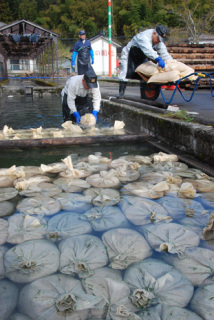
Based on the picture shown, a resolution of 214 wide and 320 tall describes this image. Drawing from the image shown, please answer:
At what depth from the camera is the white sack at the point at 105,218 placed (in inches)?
73.2

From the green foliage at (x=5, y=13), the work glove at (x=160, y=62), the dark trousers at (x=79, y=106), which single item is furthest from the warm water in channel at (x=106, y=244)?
the green foliage at (x=5, y=13)

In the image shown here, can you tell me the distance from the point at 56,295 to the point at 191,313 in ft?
1.92

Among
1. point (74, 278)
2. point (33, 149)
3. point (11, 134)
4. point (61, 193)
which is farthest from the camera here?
point (11, 134)

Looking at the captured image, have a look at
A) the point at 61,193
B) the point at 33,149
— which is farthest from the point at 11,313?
the point at 33,149

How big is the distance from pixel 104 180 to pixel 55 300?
1.40 m

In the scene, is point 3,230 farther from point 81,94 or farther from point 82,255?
point 81,94

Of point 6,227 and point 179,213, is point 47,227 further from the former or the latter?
point 179,213

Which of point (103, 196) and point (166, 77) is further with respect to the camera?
point (166, 77)

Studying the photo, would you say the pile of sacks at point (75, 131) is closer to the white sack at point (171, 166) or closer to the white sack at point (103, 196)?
the white sack at point (171, 166)

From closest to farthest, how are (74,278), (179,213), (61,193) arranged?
(74,278) → (179,213) → (61,193)

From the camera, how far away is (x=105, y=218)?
1.93 metres

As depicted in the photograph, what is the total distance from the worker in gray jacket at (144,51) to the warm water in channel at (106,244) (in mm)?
2468

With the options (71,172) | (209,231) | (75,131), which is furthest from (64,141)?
(209,231)

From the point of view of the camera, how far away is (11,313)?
119cm
